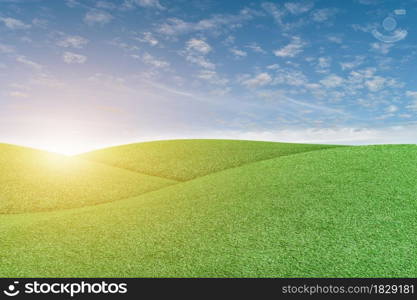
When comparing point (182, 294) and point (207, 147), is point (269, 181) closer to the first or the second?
point (182, 294)

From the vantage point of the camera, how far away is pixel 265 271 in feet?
24.4

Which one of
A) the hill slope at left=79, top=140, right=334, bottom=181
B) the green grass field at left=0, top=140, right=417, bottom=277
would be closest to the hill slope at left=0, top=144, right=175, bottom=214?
the green grass field at left=0, top=140, right=417, bottom=277

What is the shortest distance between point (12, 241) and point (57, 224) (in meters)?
1.79

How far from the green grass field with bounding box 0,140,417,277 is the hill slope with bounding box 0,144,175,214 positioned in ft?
0.30

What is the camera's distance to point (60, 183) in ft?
62.4

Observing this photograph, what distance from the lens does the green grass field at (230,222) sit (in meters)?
7.80

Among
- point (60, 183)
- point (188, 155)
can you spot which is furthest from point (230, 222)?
point (188, 155)

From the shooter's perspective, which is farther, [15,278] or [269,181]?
[269,181]

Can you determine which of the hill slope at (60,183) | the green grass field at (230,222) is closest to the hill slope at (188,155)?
the hill slope at (60,183)

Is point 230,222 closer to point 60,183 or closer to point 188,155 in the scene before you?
point 60,183

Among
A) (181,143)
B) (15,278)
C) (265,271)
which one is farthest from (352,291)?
(181,143)

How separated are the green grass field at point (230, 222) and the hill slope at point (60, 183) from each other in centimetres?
9

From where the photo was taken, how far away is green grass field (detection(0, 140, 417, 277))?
7.80 meters

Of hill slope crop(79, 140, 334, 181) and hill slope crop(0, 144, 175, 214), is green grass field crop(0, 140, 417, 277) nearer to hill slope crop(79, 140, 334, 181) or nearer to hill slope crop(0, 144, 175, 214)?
hill slope crop(0, 144, 175, 214)
